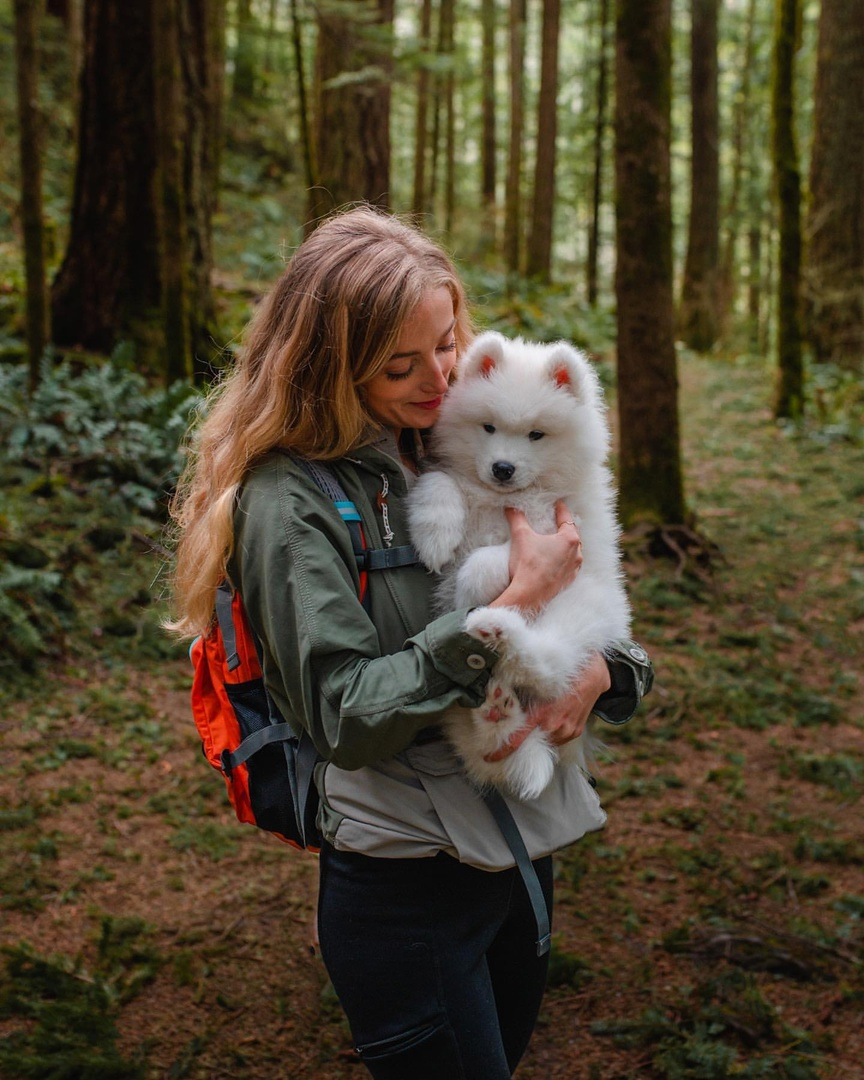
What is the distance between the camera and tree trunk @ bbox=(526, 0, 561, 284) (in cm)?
1803

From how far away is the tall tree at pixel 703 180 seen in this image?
1919 centimetres

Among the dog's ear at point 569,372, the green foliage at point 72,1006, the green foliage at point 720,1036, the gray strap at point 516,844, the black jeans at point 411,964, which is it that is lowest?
the green foliage at point 720,1036

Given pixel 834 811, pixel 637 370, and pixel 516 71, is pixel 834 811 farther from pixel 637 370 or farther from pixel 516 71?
pixel 516 71

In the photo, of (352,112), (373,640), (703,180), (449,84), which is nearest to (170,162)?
(352,112)

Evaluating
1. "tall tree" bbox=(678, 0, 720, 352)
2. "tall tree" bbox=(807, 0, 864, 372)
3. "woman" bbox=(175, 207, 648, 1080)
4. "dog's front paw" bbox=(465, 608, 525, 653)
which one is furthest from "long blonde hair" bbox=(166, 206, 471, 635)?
"tall tree" bbox=(678, 0, 720, 352)

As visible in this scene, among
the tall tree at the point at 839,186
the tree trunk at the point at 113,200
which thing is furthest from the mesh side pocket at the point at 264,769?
the tall tree at the point at 839,186

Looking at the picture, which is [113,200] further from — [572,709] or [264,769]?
[572,709]

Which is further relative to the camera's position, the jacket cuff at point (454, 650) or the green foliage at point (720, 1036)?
the green foliage at point (720, 1036)

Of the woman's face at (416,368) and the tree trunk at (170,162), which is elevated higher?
the tree trunk at (170,162)

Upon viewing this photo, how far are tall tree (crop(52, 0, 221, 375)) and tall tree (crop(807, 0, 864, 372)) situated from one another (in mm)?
8776

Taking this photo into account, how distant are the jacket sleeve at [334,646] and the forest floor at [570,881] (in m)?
2.27

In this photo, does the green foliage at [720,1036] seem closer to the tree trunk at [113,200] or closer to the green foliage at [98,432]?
the green foliage at [98,432]

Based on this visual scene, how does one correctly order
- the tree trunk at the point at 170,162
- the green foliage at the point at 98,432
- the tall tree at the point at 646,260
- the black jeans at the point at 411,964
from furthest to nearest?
the green foliage at the point at 98,432 < the tall tree at the point at 646,260 < the tree trunk at the point at 170,162 < the black jeans at the point at 411,964

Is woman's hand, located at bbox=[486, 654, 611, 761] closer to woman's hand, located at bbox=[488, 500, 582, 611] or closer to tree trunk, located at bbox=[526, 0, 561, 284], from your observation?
woman's hand, located at bbox=[488, 500, 582, 611]
